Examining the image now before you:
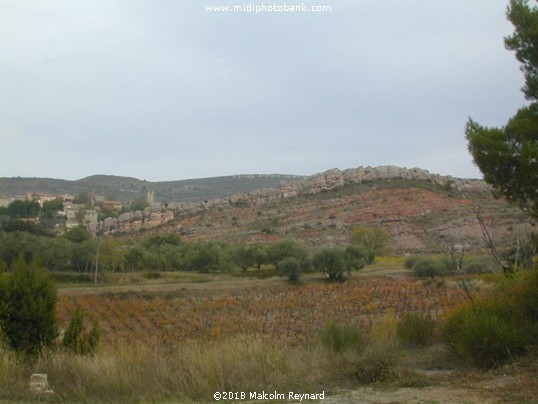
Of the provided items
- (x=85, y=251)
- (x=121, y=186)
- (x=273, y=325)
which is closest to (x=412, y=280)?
(x=273, y=325)

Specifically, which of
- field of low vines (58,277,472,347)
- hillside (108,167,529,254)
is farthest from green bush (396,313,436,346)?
hillside (108,167,529,254)

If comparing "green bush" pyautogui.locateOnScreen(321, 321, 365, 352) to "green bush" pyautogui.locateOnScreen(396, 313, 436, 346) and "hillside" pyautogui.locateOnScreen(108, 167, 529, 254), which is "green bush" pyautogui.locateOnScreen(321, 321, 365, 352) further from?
"hillside" pyautogui.locateOnScreen(108, 167, 529, 254)

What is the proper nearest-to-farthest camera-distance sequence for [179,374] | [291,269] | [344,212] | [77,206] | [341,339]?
[179,374], [341,339], [291,269], [344,212], [77,206]

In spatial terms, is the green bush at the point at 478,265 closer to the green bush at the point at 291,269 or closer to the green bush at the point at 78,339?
the green bush at the point at 291,269

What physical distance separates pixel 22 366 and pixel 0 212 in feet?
345

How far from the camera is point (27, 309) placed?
36.7ft

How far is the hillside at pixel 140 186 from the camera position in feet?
465

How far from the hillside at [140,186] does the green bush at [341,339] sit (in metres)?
130

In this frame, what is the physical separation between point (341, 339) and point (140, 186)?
16601cm

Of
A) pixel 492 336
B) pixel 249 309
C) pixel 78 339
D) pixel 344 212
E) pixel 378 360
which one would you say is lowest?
pixel 249 309

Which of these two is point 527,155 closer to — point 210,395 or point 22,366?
point 210,395

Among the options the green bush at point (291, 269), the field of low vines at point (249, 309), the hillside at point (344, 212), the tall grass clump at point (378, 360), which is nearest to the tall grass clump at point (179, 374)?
the tall grass clump at point (378, 360)

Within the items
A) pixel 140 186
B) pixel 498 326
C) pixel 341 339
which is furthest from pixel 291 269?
pixel 140 186

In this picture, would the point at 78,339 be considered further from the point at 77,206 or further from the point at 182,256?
the point at 77,206
